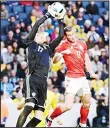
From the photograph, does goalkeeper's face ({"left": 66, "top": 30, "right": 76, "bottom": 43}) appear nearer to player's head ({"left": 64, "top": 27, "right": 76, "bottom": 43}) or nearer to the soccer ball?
player's head ({"left": 64, "top": 27, "right": 76, "bottom": 43})

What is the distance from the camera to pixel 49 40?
1371 centimetres

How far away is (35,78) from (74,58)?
83 cm

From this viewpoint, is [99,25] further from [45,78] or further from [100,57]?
[45,78]

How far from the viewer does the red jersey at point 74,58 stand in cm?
1244

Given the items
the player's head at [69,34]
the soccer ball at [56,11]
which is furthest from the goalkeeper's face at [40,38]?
the soccer ball at [56,11]

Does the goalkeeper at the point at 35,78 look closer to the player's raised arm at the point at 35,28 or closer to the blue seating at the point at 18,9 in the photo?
the player's raised arm at the point at 35,28

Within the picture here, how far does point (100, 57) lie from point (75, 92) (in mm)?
2510

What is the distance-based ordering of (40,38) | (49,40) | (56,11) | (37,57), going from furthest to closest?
(49,40) → (40,38) → (37,57) → (56,11)

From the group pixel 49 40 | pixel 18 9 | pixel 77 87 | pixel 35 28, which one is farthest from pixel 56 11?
pixel 18 9

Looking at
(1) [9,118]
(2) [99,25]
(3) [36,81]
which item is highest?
(2) [99,25]

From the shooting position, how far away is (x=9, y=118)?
13.9 m

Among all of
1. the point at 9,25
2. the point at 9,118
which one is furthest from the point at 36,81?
the point at 9,25

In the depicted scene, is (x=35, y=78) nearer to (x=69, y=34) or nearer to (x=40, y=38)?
(x=40, y=38)

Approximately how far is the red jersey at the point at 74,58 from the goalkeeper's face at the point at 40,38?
0.29 m
